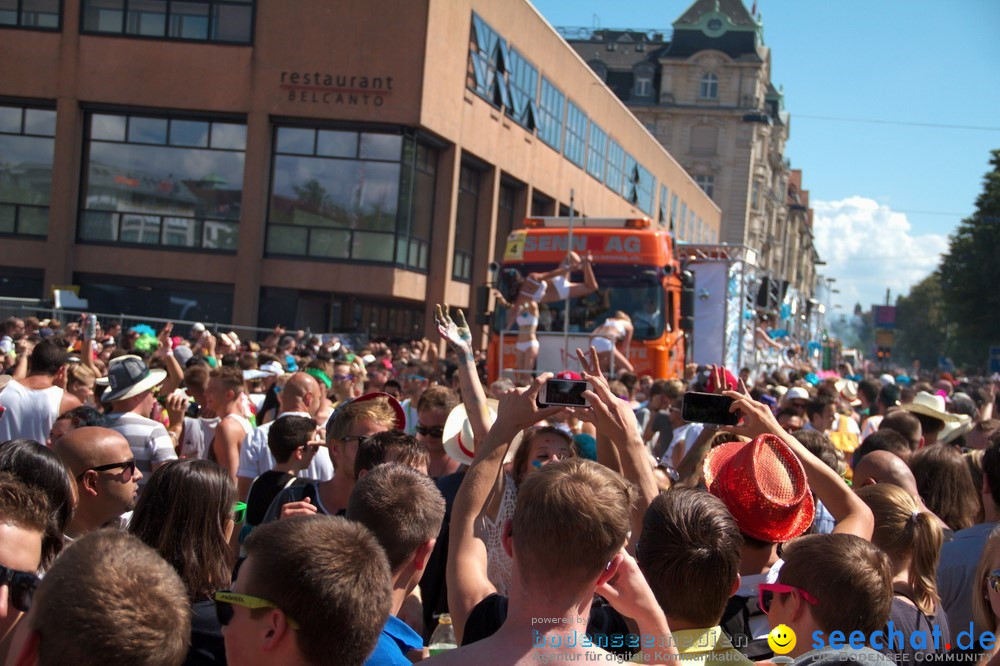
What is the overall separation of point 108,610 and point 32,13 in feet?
92.9

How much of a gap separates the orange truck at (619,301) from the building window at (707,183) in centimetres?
6366

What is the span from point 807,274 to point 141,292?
4670 inches

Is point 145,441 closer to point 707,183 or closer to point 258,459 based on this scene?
point 258,459

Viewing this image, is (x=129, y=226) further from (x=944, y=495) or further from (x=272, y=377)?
(x=944, y=495)

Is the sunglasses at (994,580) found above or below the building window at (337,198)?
below

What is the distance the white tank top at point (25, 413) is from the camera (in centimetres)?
679

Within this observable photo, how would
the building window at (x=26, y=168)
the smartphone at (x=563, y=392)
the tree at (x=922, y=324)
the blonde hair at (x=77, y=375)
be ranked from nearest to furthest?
the smartphone at (x=563, y=392) → the blonde hair at (x=77, y=375) → the building window at (x=26, y=168) → the tree at (x=922, y=324)

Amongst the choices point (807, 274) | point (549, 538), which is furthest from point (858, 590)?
point (807, 274)

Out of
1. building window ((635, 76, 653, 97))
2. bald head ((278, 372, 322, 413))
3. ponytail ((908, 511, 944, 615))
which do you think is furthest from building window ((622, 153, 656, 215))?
ponytail ((908, 511, 944, 615))

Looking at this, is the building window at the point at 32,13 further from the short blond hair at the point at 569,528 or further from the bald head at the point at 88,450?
the short blond hair at the point at 569,528

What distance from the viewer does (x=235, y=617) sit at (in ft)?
7.97

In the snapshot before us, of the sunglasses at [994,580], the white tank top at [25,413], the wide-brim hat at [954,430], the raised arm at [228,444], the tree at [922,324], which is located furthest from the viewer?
the tree at [922,324]

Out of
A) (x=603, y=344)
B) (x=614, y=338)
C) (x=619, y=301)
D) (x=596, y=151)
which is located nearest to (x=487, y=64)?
(x=596, y=151)

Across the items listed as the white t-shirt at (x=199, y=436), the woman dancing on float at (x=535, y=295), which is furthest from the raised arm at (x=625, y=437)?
the woman dancing on float at (x=535, y=295)
